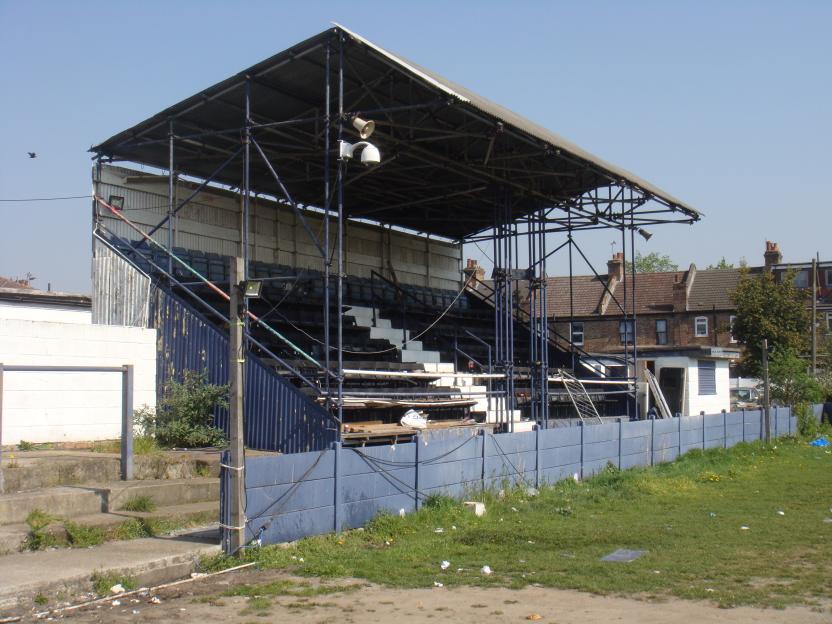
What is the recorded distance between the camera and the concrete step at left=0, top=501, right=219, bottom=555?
10.1 m

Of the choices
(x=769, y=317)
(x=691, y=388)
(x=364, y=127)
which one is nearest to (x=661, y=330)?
(x=769, y=317)

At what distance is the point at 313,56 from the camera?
1680 centimetres

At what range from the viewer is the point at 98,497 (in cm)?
1184

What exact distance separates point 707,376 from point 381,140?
18.4 meters

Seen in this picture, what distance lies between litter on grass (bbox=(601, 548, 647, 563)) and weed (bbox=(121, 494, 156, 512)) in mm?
5837

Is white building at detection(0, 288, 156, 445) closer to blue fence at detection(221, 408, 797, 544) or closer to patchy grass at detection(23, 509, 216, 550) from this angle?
patchy grass at detection(23, 509, 216, 550)

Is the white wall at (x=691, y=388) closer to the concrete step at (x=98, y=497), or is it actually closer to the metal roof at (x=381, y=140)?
the metal roof at (x=381, y=140)

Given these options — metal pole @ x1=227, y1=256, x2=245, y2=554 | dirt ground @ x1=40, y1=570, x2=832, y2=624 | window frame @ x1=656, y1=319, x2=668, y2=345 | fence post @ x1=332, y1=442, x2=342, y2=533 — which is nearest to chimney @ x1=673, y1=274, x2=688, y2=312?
window frame @ x1=656, y1=319, x2=668, y2=345

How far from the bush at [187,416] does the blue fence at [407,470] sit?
3.86 meters

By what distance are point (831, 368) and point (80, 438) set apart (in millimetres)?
35309

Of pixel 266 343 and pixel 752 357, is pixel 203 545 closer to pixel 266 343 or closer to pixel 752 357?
pixel 266 343

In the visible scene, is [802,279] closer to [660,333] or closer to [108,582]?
[660,333]

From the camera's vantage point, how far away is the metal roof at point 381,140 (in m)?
17.2

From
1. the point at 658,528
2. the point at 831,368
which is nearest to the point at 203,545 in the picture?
the point at 658,528
